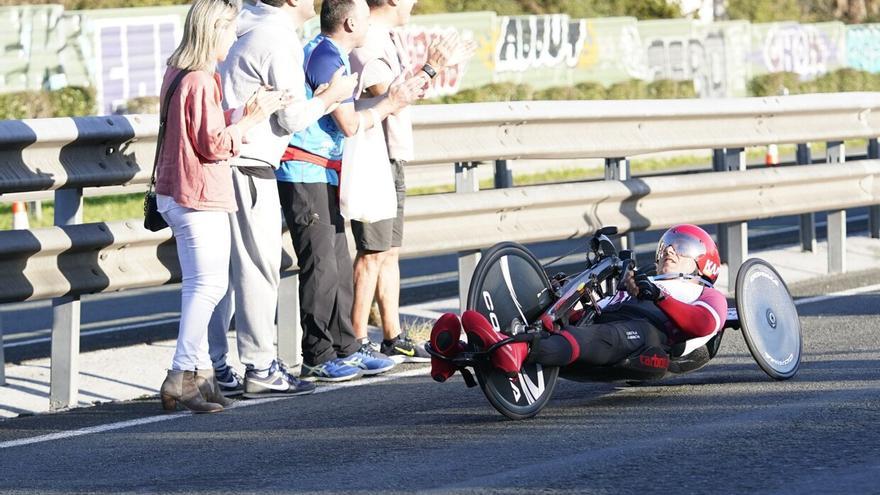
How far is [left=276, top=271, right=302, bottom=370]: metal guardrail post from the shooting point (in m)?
8.10

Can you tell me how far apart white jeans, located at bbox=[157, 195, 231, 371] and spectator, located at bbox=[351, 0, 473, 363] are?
1197 mm

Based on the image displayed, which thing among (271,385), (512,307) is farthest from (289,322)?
(512,307)

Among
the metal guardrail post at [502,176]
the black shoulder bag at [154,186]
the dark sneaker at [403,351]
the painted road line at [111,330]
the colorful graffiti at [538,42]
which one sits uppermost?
the colorful graffiti at [538,42]

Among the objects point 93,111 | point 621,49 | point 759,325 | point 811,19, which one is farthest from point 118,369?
point 811,19

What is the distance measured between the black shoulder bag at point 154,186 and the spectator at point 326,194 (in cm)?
79

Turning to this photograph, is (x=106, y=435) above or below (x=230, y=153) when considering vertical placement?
below

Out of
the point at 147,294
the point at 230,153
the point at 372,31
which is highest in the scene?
the point at 372,31

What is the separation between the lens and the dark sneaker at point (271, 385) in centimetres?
745

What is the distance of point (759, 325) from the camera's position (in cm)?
728

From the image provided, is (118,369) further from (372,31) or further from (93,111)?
(93,111)

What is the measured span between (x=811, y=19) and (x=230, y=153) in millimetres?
51566

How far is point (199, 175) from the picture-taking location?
6992 mm

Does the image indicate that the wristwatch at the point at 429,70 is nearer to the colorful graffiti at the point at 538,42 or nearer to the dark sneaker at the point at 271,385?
the dark sneaker at the point at 271,385

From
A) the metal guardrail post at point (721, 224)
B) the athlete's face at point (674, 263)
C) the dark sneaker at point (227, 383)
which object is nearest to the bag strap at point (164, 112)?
the dark sneaker at point (227, 383)
